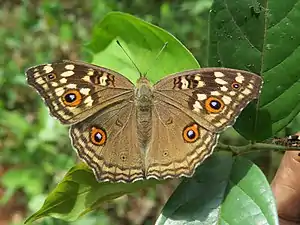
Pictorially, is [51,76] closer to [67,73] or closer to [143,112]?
[67,73]

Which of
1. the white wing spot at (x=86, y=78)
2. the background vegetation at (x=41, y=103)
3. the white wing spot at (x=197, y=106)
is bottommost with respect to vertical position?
the background vegetation at (x=41, y=103)

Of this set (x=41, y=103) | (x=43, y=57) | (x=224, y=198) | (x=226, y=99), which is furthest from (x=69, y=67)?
(x=43, y=57)

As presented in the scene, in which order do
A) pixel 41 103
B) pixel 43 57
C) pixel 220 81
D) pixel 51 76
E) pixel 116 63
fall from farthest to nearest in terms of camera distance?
pixel 43 57 < pixel 41 103 < pixel 116 63 < pixel 51 76 < pixel 220 81

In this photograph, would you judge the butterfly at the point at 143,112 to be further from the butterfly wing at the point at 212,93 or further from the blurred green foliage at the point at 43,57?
the blurred green foliage at the point at 43,57

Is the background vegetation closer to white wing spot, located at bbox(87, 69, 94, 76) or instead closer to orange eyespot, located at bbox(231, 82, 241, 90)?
white wing spot, located at bbox(87, 69, 94, 76)

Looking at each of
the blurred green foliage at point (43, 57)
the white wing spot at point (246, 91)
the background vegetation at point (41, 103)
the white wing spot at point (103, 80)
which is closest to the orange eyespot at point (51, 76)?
the white wing spot at point (103, 80)

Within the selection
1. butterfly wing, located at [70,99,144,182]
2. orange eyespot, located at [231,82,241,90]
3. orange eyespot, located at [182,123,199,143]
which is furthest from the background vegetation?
orange eyespot, located at [231,82,241,90]


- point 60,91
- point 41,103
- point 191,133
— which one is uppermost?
point 60,91
